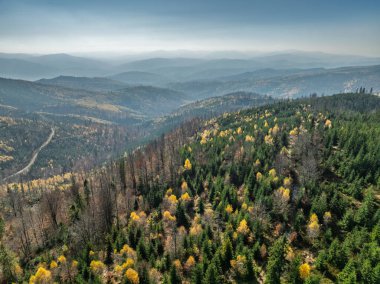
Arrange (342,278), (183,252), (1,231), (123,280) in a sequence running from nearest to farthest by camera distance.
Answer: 1. (342,278)
2. (123,280)
3. (183,252)
4. (1,231)

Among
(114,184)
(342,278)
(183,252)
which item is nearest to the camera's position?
(342,278)

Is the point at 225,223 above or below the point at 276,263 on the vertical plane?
below

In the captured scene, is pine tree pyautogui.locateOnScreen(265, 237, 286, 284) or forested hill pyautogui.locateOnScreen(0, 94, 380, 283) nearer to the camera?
pine tree pyautogui.locateOnScreen(265, 237, 286, 284)

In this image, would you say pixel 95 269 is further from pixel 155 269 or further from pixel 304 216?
pixel 304 216

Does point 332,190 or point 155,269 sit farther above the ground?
point 332,190

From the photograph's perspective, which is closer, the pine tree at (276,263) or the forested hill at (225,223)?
the pine tree at (276,263)

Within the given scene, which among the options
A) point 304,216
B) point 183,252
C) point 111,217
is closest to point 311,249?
point 304,216

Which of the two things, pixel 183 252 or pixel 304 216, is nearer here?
pixel 183 252

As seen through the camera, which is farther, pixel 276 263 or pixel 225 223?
pixel 225 223
